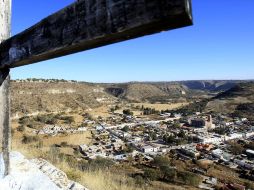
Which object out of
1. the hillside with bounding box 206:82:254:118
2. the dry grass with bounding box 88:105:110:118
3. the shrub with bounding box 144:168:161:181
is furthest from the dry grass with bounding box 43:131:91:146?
the hillside with bounding box 206:82:254:118

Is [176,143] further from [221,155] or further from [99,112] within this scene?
[99,112]

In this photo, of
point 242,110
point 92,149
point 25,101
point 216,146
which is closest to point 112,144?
point 92,149

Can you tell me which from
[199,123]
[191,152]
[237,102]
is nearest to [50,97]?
[199,123]

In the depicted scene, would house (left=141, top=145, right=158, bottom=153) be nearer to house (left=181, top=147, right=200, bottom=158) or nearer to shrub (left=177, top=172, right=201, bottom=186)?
house (left=181, top=147, right=200, bottom=158)

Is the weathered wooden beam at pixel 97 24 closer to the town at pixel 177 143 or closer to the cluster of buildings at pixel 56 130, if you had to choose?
the town at pixel 177 143

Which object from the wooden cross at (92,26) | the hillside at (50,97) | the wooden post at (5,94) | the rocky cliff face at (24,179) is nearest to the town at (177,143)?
the hillside at (50,97)

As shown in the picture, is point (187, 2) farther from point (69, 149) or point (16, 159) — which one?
point (69, 149)

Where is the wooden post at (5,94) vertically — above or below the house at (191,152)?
above
